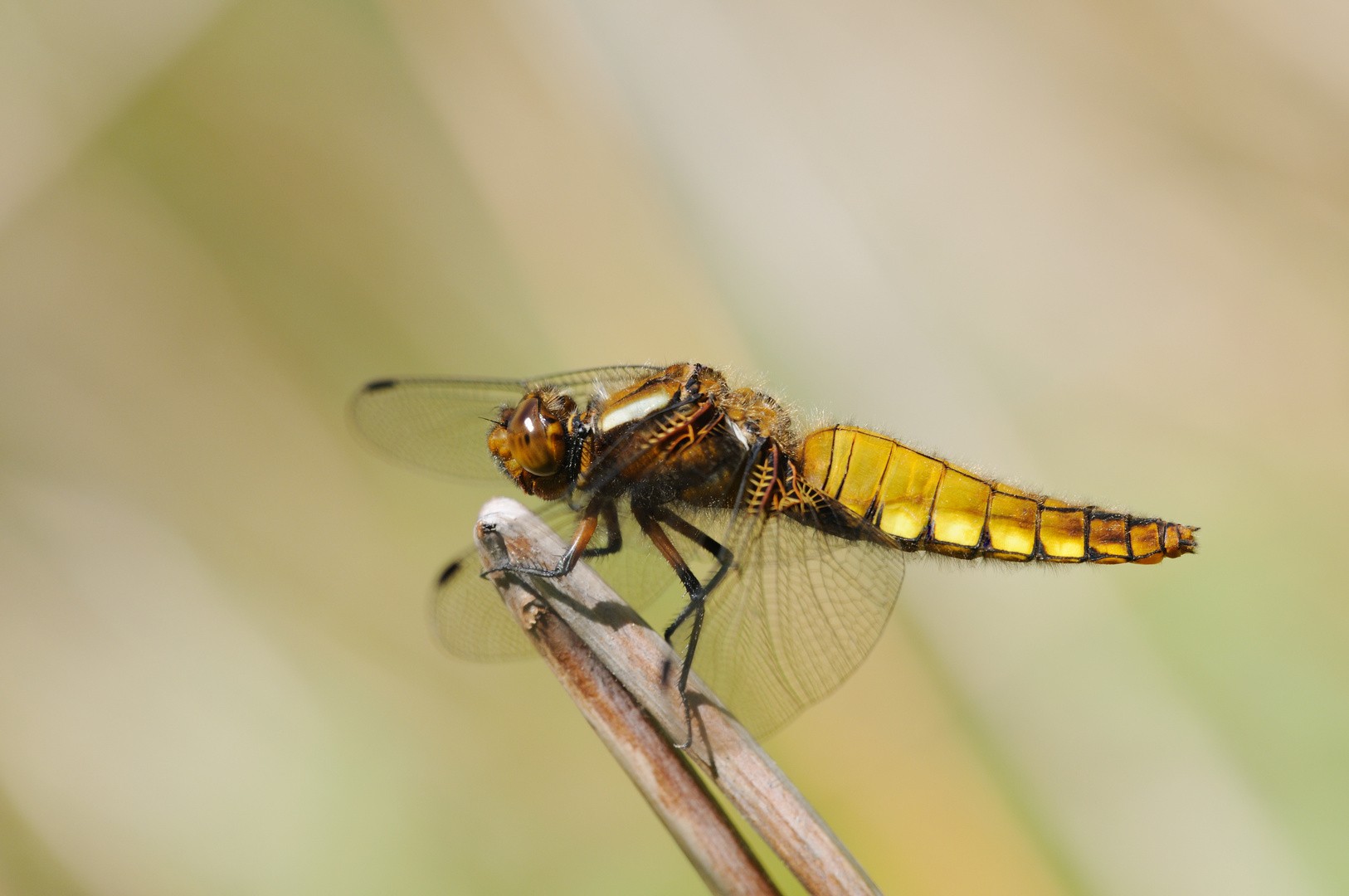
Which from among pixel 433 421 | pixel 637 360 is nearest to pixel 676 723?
pixel 433 421

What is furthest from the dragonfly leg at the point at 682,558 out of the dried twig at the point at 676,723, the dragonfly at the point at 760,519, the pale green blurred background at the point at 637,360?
the pale green blurred background at the point at 637,360

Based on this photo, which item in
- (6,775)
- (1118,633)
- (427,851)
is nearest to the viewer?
(6,775)

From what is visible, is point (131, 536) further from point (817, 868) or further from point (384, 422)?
point (817, 868)

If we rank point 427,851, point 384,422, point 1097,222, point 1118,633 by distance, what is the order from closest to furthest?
point 384,422 → point 427,851 → point 1118,633 → point 1097,222

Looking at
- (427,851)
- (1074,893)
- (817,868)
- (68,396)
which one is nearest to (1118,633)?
(1074,893)

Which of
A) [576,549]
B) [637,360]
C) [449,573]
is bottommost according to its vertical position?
[576,549]

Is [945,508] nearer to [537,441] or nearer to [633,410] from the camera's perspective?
[633,410]

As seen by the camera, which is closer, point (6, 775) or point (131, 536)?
point (6, 775)
